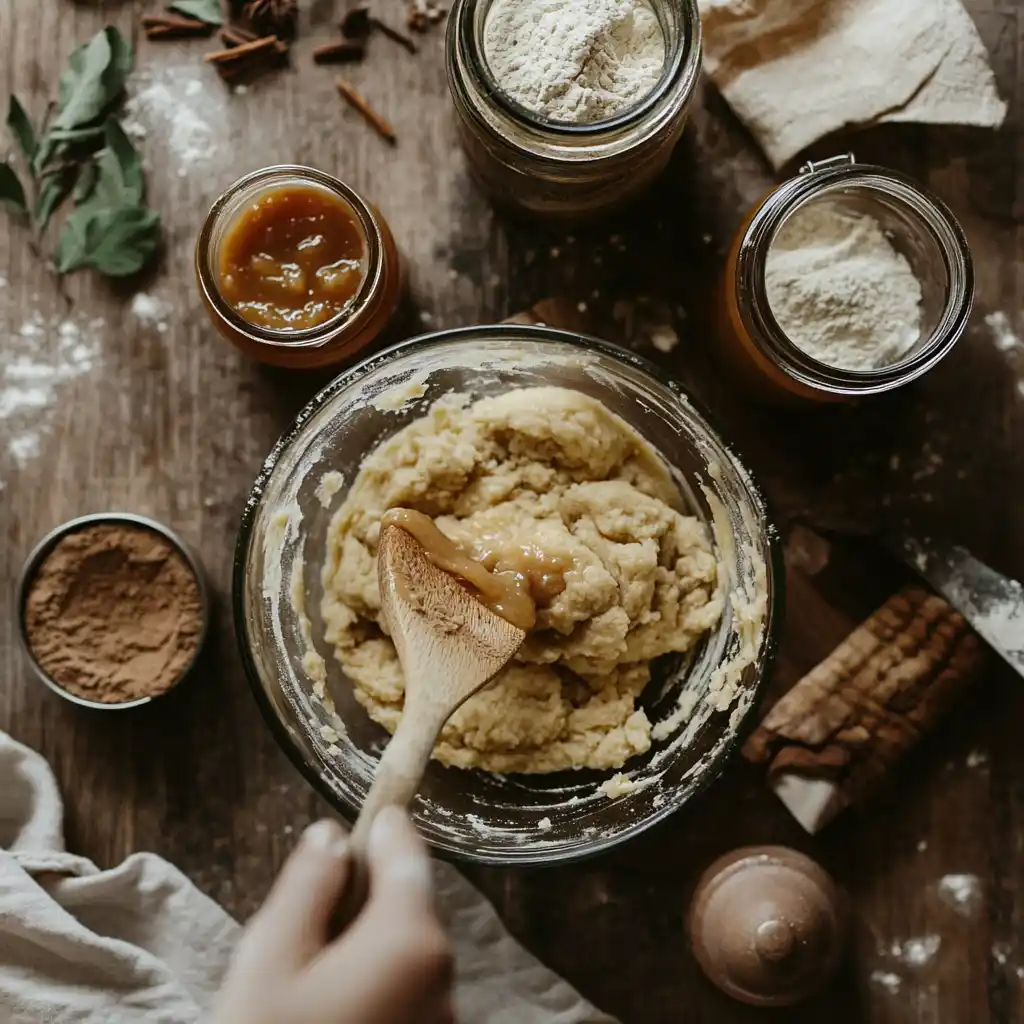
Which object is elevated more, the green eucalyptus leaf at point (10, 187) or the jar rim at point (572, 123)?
the jar rim at point (572, 123)

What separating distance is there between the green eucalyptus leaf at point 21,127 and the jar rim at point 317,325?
1.38ft

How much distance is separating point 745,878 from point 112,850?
104 cm

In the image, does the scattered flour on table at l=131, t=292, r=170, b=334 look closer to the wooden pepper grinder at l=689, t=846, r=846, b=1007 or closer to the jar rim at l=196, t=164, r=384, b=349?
the jar rim at l=196, t=164, r=384, b=349

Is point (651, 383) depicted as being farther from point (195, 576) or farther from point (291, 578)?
point (195, 576)

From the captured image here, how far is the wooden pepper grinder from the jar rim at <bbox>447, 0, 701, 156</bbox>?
1.12 m

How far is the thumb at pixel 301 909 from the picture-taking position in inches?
42.6

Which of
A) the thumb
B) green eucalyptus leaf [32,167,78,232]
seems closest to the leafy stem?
green eucalyptus leaf [32,167,78,232]

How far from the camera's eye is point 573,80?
143 centimetres

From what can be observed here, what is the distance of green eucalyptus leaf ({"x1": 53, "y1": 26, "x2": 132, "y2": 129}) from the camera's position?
1.77m

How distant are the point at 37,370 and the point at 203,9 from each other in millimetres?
662

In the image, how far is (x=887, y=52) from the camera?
1715 mm

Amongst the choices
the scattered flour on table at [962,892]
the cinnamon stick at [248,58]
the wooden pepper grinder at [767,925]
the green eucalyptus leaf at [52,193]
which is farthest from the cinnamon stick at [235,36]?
the scattered flour on table at [962,892]

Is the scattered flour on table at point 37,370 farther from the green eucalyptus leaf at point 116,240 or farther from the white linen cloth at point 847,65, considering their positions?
the white linen cloth at point 847,65

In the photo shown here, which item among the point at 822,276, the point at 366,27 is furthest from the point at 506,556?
the point at 366,27
